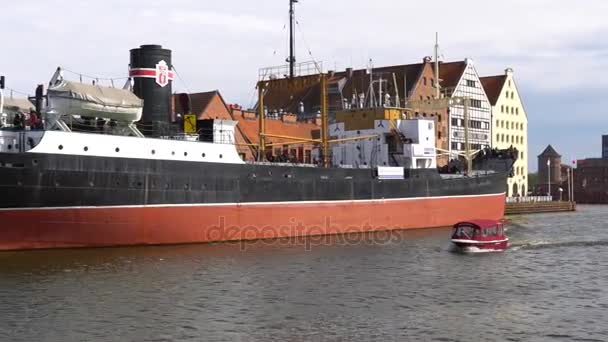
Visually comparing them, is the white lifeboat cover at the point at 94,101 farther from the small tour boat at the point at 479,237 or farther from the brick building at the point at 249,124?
the brick building at the point at 249,124

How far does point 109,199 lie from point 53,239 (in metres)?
2.56

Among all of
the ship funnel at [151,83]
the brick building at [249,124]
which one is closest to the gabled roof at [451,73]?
the brick building at [249,124]

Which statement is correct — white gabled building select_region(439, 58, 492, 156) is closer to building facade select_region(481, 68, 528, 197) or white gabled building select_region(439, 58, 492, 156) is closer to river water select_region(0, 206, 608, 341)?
building facade select_region(481, 68, 528, 197)

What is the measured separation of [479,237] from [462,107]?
166 feet

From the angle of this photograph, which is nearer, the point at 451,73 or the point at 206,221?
the point at 206,221

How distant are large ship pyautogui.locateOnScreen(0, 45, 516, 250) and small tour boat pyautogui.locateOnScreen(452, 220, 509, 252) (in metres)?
7.86

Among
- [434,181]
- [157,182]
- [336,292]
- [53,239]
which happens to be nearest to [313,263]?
[336,292]

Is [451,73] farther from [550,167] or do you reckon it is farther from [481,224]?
[481,224]

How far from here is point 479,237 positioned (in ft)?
103

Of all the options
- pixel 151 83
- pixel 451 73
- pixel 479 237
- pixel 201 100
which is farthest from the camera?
pixel 451 73

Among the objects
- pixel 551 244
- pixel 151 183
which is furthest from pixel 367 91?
pixel 151 183

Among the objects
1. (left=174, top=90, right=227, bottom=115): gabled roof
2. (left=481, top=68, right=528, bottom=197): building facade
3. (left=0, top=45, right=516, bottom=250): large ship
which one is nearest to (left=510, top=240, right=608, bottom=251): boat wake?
(left=0, top=45, right=516, bottom=250): large ship

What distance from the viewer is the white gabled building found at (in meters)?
79.5

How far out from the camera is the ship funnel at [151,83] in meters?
32.8
